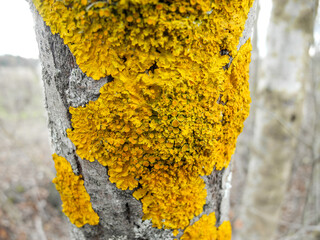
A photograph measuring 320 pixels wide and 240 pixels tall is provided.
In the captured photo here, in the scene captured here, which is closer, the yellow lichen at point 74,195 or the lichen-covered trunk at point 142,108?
the lichen-covered trunk at point 142,108

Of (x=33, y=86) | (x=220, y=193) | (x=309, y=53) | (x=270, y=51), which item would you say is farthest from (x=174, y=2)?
(x=33, y=86)

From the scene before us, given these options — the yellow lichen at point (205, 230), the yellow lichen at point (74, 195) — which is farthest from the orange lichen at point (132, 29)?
the yellow lichen at point (205, 230)

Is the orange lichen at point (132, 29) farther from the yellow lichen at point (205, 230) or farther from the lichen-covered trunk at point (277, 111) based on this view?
the lichen-covered trunk at point (277, 111)

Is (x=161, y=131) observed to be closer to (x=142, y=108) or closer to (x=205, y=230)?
(x=142, y=108)

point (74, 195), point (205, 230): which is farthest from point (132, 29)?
point (205, 230)

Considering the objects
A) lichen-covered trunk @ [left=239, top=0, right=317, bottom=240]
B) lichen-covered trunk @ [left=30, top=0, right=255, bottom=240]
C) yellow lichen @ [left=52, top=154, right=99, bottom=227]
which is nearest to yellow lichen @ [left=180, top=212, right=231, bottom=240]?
lichen-covered trunk @ [left=30, top=0, right=255, bottom=240]

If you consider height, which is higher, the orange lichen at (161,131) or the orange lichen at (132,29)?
the orange lichen at (132,29)
